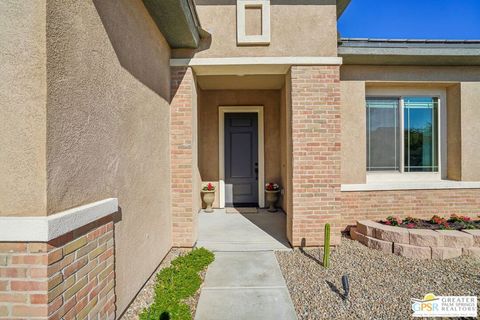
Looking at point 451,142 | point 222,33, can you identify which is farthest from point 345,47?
point 451,142

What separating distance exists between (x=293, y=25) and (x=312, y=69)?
797mm

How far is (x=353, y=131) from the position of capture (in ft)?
15.9

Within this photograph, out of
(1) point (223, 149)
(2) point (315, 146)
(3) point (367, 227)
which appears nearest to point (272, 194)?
(1) point (223, 149)

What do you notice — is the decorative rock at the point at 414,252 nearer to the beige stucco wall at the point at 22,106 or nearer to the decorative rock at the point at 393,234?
the decorative rock at the point at 393,234

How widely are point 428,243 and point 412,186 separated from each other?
135cm

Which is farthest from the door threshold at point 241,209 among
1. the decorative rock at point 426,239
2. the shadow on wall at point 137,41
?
the shadow on wall at point 137,41

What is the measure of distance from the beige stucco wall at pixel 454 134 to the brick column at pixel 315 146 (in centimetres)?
304

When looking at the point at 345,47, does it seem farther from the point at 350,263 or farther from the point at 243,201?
the point at 243,201

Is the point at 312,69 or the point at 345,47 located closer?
the point at 312,69

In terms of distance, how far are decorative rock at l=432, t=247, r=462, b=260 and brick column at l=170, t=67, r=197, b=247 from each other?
3955 mm

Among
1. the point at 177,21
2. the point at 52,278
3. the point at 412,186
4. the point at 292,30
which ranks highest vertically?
the point at 292,30

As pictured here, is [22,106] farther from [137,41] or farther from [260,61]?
[260,61]

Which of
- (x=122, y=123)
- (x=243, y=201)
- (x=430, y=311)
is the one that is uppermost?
(x=122, y=123)

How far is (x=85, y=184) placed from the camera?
188cm
